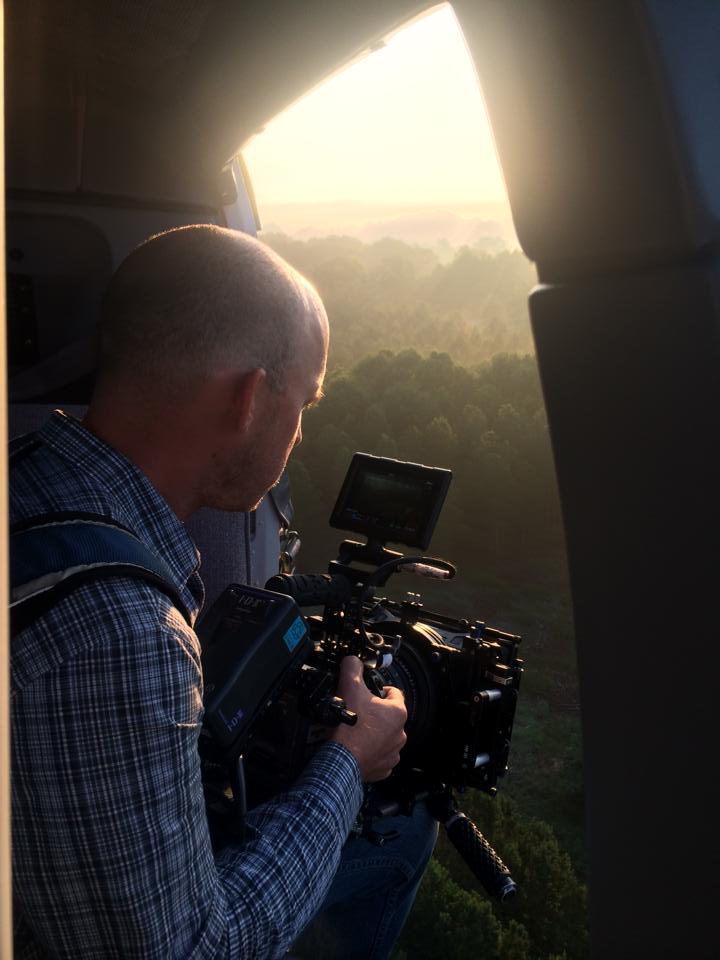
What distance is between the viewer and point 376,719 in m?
1.17

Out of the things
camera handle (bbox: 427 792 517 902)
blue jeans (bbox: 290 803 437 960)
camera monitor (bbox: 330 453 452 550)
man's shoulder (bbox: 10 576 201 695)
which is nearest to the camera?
man's shoulder (bbox: 10 576 201 695)

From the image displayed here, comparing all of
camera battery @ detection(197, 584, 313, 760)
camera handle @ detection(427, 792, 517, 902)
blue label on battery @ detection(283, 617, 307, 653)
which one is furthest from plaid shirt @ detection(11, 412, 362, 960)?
camera handle @ detection(427, 792, 517, 902)

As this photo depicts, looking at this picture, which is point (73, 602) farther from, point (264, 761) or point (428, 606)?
point (428, 606)

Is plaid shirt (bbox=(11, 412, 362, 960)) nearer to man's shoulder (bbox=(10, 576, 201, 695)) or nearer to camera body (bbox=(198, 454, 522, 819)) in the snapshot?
man's shoulder (bbox=(10, 576, 201, 695))

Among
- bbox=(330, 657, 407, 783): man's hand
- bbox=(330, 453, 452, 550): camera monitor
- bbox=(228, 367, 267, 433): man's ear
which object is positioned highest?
bbox=(228, 367, 267, 433): man's ear

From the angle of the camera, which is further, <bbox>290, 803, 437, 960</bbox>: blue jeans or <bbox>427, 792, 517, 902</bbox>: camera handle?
<bbox>290, 803, 437, 960</bbox>: blue jeans

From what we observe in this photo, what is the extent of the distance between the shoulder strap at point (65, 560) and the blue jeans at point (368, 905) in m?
1.01

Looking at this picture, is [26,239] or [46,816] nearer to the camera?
[46,816]

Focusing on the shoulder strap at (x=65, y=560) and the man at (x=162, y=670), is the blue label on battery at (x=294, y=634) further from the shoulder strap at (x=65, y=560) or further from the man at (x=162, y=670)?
the shoulder strap at (x=65, y=560)

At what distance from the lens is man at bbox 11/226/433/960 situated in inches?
30.3

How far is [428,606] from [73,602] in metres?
0.87

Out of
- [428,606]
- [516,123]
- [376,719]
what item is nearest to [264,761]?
[376,719]

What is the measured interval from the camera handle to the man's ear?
81 centimetres

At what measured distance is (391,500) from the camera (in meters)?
1.49
